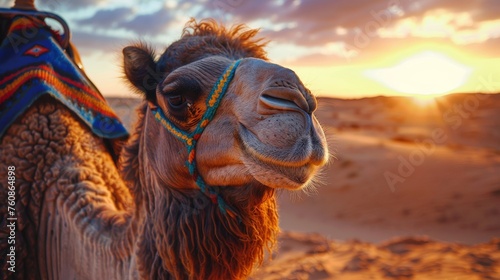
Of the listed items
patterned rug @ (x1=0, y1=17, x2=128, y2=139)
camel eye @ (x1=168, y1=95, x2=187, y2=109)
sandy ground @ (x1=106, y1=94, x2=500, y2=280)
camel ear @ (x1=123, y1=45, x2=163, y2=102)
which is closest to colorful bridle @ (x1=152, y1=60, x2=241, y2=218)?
camel eye @ (x1=168, y1=95, x2=187, y2=109)

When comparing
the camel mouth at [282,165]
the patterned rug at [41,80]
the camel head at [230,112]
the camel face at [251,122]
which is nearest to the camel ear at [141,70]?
the camel head at [230,112]

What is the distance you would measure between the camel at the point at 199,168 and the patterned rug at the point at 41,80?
0.69 m

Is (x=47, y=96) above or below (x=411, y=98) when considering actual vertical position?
below

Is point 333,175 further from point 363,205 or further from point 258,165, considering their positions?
point 258,165

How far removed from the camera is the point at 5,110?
3.12m

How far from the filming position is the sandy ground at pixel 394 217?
6082mm

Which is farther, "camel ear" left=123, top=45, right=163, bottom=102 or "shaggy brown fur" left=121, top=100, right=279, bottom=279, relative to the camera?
"camel ear" left=123, top=45, right=163, bottom=102

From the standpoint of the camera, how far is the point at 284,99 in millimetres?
1725

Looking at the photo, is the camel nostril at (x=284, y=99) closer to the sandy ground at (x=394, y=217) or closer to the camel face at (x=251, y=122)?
the camel face at (x=251, y=122)

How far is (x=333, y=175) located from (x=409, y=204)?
2.60 meters

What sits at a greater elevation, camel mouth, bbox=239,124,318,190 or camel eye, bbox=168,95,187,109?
camel eye, bbox=168,95,187,109

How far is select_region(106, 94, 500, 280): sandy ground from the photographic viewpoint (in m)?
6.08

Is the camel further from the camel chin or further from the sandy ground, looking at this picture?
the sandy ground

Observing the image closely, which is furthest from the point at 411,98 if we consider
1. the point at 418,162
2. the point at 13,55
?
the point at 13,55
